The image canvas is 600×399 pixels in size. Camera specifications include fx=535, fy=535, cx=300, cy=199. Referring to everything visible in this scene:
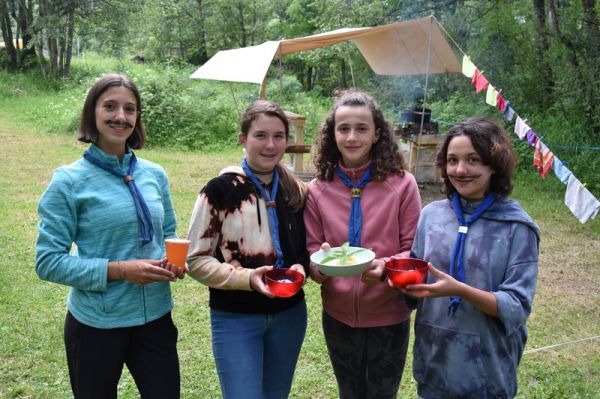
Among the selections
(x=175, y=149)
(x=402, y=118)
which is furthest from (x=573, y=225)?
(x=175, y=149)

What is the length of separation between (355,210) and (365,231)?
3.7 inches

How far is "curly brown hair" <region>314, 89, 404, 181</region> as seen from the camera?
219cm

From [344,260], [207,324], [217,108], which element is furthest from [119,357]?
[217,108]

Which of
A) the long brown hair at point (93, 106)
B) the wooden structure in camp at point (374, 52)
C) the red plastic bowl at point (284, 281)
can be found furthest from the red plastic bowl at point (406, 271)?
the wooden structure in camp at point (374, 52)

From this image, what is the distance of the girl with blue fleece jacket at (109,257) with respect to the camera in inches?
74.4

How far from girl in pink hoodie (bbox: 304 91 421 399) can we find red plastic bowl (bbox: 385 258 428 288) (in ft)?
0.72

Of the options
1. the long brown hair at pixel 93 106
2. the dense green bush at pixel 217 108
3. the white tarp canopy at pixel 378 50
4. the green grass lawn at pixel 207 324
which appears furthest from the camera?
the dense green bush at pixel 217 108

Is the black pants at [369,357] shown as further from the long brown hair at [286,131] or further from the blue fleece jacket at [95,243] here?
the blue fleece jacket at [95,243]

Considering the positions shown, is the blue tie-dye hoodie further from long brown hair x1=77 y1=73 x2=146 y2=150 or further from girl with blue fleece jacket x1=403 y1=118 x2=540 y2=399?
long brown hair x1=77 y1=73 x2=146 y2=150

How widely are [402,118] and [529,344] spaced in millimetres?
6427

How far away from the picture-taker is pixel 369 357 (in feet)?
7.21

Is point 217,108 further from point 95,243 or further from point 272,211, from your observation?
point 95,243

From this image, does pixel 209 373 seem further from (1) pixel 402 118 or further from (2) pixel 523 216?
(1) pixel 402 118

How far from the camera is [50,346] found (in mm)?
3760
